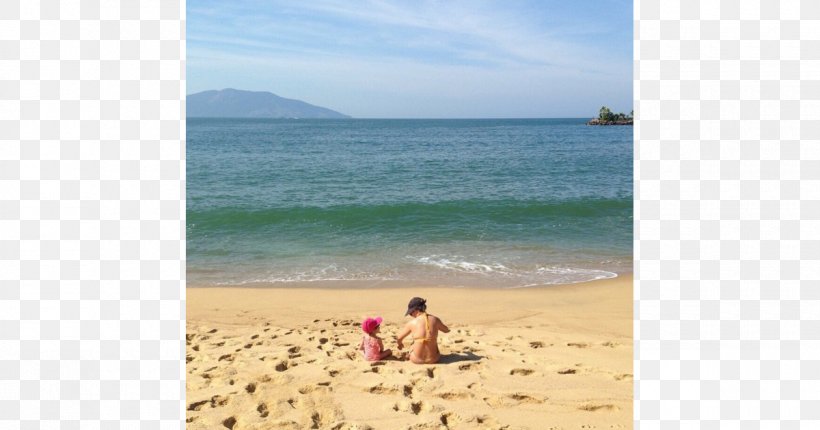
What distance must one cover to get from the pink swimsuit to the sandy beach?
0.31 ft

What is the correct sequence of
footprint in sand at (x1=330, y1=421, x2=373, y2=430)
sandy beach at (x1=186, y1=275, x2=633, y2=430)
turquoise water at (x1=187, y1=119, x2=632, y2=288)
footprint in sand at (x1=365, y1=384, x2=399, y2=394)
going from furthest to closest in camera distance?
1. turquoise water at (x1=187, y1=119, x2=632, y2=288)
2. footprint in sand at (x1=365, y1=384, x2=399, y2=394)
3. sandy beach at (x1=186, y1=275, x2=633, y2=430)
4. footprint in sand at (x1=330, y1=421, x2=373, y2=430)

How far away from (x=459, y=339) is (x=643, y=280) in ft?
14.8

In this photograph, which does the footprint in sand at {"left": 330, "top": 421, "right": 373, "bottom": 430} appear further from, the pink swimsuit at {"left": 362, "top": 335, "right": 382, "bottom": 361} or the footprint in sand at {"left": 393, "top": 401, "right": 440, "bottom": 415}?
the pink swimsuit at {"left": 362, "top": 335, "right": 382, "bottom": 361}

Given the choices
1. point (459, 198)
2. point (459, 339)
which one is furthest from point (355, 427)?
point (459, 198)

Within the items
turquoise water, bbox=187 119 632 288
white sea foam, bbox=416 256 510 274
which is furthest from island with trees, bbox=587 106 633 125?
white sea foam, bbox=416 256 510 274

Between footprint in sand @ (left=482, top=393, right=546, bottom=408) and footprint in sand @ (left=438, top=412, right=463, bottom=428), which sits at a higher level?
footprint in sand @ (left=482, top=393, right=546, bottom=408)

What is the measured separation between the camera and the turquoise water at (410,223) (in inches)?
424

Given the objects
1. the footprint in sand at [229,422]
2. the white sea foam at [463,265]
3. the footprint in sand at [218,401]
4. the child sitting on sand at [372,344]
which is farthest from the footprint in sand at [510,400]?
the white sea foam at [463,265]

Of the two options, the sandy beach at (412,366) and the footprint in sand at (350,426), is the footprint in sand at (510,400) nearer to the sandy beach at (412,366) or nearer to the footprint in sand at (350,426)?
the sandy beach at (412,366)

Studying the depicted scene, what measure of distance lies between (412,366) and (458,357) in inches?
21.9

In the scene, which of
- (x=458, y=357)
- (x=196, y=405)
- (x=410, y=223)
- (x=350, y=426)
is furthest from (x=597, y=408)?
Answer: (x=410, y=223)

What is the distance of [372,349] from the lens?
573cm

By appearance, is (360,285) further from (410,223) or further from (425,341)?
(410,223)

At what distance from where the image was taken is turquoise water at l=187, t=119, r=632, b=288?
35.4 feet
